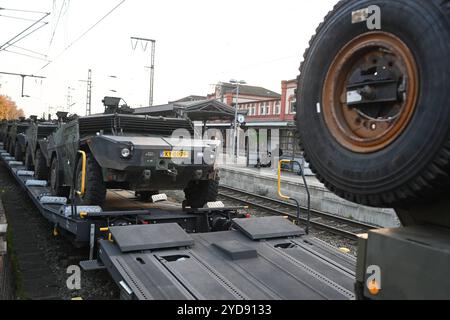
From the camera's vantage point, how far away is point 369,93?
6.64 feet

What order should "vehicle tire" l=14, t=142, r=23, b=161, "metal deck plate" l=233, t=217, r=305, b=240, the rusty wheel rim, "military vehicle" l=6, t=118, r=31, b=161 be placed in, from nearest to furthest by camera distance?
1. the rusty wheel rim
2. "metal deck plate" l=233, t=217, r=305, b=240
3. "military vehicle" l=6, t=118, r=31, b=161
4. "vehicle tire" l=14, t=142, r=23, b=161

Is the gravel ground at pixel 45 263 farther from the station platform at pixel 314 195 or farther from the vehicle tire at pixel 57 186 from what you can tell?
the station platform at pixel 314 195

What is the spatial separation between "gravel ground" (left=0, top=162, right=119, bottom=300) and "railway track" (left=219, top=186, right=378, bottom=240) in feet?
16.3

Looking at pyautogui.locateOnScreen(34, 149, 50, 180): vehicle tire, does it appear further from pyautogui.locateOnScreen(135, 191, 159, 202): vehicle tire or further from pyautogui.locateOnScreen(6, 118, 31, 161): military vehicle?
pyautogui.locateOnScreen(6, 118, 31, 161): military vehicle

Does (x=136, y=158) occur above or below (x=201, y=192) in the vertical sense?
above

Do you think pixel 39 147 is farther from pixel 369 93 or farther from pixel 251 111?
pixel 251 111

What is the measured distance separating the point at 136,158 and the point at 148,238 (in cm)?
146

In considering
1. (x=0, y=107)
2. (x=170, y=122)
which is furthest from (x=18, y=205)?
(x=0, y=107)

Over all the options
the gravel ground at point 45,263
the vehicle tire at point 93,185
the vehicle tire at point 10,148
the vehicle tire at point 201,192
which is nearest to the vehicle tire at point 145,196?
the vehicle tire at point 201,192

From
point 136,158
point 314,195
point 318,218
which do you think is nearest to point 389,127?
point 136,158

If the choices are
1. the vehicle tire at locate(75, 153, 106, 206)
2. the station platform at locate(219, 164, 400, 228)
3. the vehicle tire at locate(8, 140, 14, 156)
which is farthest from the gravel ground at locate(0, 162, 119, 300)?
the vehicle tire at locate(8, 140, 14, 156)

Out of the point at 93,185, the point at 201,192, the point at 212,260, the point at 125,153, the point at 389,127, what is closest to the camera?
the point at 389,127

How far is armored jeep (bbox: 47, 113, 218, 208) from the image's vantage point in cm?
548

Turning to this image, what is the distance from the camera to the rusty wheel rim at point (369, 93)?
6.14 ft
